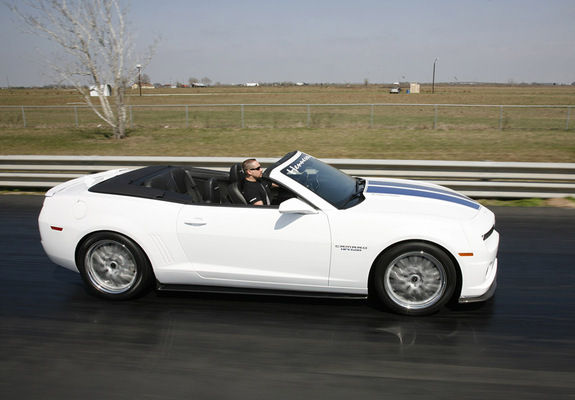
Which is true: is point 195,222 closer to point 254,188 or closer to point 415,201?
point 254,188

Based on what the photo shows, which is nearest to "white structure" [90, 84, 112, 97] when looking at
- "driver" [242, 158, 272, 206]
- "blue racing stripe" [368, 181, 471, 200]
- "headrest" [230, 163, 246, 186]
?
"headrest" [230, 163, 246, 186]

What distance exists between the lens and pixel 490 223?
16.1 feet

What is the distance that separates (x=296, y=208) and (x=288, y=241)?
0.31 meters

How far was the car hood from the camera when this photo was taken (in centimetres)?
479

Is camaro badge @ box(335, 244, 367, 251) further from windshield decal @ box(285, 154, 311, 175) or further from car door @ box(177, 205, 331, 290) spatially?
windshield decal @ box(285, 154, 311, 175)

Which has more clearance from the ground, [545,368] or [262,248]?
[262,248]

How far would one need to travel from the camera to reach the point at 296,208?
4.60 metres

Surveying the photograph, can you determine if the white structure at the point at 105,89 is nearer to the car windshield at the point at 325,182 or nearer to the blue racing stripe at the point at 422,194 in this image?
the car windshield at the point at 325,182

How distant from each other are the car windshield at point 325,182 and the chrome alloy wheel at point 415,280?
0.73 meters

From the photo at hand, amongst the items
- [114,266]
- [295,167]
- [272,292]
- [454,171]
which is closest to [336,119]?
[454,171]

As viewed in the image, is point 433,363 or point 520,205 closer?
point 433,363

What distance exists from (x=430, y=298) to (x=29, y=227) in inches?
241

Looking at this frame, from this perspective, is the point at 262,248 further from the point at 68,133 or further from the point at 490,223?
the point at 68,133

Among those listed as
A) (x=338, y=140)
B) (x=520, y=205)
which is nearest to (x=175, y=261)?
(x=520, y=205)
